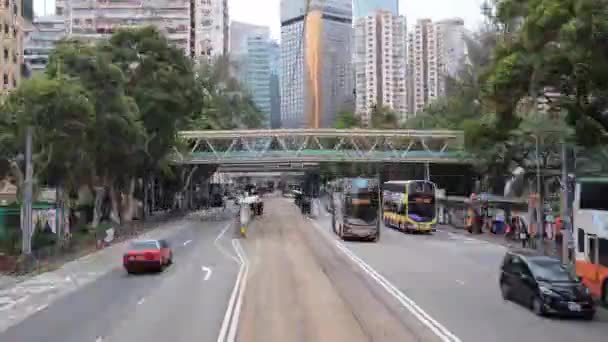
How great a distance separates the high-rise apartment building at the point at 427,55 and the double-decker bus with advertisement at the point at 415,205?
91632mm

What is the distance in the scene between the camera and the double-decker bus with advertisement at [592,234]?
64.2ft

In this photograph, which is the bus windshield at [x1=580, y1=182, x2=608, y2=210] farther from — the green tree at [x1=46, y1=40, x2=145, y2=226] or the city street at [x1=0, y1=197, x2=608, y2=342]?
the green tree at [x1=46, y1=40, x2=145, y2=226]

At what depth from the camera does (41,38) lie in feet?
437

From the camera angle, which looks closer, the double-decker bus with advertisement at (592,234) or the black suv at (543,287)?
the black suv at (543,287)

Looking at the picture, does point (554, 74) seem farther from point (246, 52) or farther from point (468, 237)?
point (246, 52)

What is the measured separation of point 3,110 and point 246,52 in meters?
159

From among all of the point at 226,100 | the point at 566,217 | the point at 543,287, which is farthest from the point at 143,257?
the point at 226,100

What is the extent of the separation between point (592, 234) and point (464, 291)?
418 centimetres

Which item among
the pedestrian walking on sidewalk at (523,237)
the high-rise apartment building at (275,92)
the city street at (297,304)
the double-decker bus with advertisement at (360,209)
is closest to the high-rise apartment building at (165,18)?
the high-rise apartment building at (275,92)

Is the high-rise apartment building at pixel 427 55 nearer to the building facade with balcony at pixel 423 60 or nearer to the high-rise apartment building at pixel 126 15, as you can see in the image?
the building facade with balcony at pixel 423 60

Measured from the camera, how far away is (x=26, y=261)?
2789 cm

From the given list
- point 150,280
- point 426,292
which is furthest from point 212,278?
point 426,292

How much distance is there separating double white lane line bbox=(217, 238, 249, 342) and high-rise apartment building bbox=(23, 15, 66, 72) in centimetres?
10462

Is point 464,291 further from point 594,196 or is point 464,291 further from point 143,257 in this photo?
point 143,257
